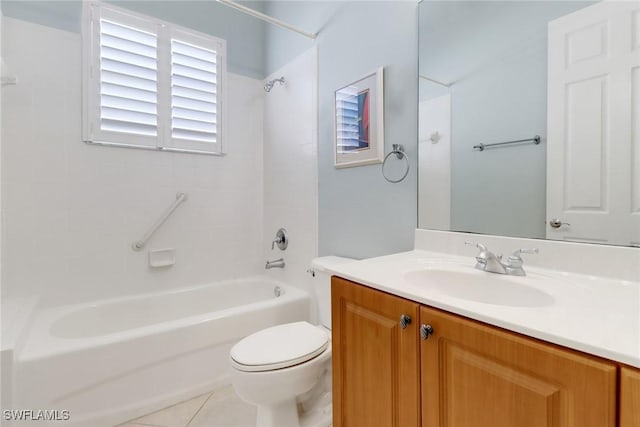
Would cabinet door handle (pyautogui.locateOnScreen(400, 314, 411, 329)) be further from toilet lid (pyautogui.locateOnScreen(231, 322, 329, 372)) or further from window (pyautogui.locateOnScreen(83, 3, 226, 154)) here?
window (pyautogui.locateOnScreen(83, 3, 226, 154))

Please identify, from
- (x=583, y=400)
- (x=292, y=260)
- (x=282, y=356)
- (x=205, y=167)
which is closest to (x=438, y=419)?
(x=583, y=400)

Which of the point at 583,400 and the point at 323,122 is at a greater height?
the point at 323,122

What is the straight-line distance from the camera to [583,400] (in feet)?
1.65

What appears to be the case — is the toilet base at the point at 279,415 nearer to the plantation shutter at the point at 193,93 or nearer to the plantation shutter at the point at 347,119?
the plantation shutter at the point at 347,119

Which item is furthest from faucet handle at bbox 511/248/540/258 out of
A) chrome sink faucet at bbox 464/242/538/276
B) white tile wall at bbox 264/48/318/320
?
white tile wall at bbox 264/48/318/320

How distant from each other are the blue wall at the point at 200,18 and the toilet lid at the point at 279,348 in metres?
2.13

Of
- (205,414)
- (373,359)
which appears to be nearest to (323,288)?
(373,359)

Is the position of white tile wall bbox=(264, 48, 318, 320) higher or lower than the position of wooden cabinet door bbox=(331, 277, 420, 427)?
higher

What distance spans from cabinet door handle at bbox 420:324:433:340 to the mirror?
600 mm

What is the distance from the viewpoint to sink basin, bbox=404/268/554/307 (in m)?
0.87

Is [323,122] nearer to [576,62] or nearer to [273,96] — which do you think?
[273,96]

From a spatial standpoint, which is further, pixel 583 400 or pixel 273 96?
pixel 273 96

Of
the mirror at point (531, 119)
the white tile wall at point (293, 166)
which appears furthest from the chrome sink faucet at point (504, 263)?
the white tile wall at point (293, 166)

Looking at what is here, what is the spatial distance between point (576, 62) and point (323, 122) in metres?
1.28
